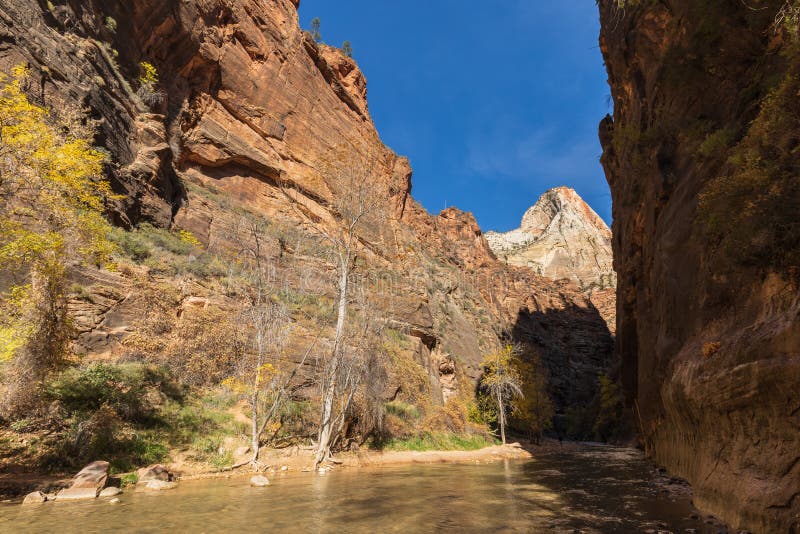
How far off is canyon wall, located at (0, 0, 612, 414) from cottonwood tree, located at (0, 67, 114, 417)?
18.5 feet

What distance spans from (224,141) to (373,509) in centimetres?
3851

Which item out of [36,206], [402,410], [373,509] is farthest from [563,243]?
[36,206]

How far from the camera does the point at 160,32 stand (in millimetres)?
35562

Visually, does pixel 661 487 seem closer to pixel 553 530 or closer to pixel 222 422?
pixel 553 530

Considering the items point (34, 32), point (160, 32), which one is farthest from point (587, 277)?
point (34, 32)

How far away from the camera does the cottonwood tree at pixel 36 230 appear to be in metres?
9.68

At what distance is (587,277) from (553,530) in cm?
13919

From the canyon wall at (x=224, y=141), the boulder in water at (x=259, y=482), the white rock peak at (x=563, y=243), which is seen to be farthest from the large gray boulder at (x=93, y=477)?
the white rock peak at (x=563, y=243)

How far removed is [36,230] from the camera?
11.2 metres

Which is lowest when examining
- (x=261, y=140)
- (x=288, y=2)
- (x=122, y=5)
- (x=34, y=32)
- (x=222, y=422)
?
(x=222, y=422)

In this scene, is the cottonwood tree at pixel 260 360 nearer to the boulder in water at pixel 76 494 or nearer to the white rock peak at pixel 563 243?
the boulder in water at pixel 76 494

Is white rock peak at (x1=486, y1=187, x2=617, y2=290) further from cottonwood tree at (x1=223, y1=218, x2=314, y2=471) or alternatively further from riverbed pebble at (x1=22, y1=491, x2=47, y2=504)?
riverbed pebble at (x1=22, y1=491, x2=47, y2=504)

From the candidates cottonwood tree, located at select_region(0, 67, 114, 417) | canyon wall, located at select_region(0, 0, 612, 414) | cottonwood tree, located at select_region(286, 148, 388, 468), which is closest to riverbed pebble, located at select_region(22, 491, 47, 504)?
cottonwood tree, located at select_region(0, 67, 114, 417)

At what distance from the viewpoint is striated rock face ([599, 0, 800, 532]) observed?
244 inches
